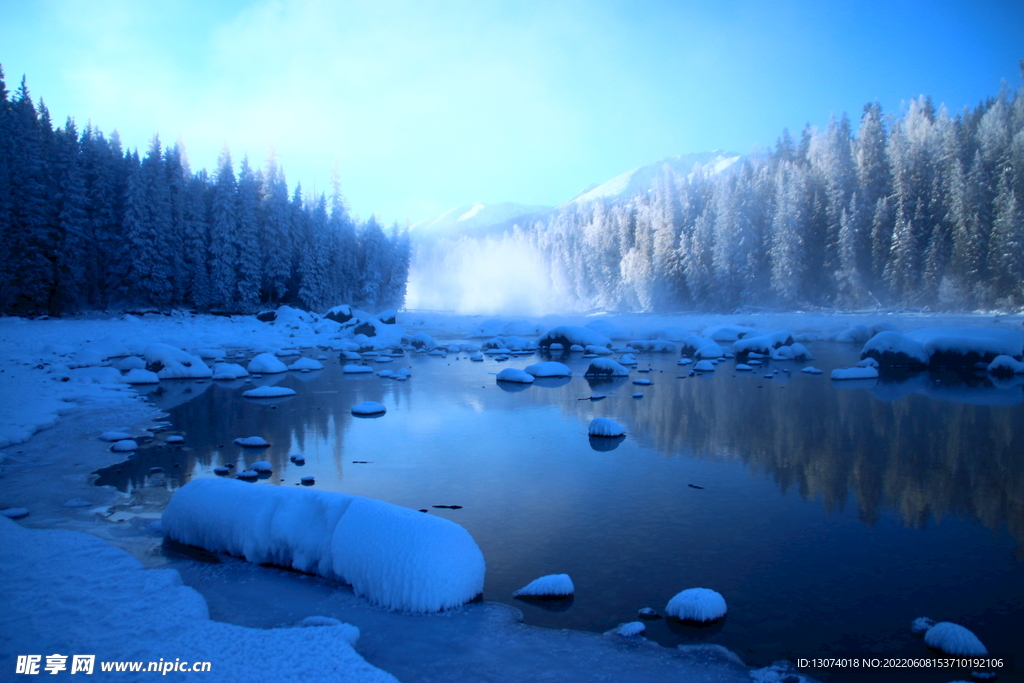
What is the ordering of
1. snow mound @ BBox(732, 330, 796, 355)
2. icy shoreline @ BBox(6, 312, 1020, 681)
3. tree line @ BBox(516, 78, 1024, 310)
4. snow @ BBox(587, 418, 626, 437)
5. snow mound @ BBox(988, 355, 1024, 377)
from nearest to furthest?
icy shoreline @ BBox(6, 312, 1020, 681)
snow @ BBox(587, 418, 626, 437)
snow mound @ BBox(988, 355, 1024, 377)
snow mound @ BBox(732, 330, 796, 355)
tree line @ BBox(516, 78, 1024, 310)

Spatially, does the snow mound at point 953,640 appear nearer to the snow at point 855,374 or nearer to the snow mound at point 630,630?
the snow mound at point 630,630

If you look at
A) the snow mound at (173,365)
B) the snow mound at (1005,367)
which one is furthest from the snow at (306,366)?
the snow mound at (1005,367)

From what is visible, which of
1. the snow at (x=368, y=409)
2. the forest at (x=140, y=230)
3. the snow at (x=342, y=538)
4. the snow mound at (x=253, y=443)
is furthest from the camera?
the forest at (x=140, y=230)

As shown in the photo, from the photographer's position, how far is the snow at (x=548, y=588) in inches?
200

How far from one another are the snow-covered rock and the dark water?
57.3 ft

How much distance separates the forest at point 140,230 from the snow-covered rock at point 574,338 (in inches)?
1082

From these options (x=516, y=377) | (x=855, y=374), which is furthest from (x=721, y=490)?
(x=855, y=374)

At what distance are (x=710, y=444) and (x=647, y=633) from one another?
7.15m

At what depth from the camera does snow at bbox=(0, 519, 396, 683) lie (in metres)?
3.79

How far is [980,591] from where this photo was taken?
523 centimetres

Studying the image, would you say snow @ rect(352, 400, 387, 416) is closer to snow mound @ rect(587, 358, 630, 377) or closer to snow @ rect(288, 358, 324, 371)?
snow mound @ rect(587, 358, 630, 377)

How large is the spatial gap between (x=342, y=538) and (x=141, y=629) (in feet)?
5.31

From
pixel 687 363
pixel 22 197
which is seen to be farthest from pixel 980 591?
pixel 22 197

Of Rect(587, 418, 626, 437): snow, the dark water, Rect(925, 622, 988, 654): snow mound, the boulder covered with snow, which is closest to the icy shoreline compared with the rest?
the dark water
